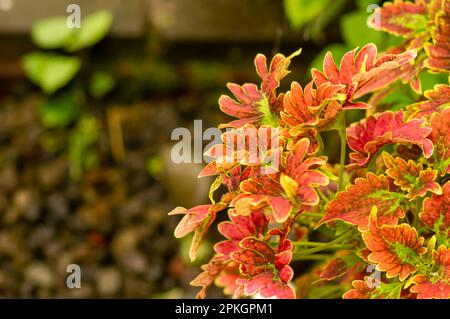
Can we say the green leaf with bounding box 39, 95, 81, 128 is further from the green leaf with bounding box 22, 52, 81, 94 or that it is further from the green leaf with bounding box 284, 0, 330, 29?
the green leaf with bounding box 284, 0, 330, 29

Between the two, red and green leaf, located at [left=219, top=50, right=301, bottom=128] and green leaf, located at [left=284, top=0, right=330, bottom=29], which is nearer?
red and green leaf, located at [left=219, top=50, right=301, bottom=128]

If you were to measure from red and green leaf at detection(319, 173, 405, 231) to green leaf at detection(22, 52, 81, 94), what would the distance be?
1741 millimetres

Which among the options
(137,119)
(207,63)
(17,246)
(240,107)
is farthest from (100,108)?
(240,107)

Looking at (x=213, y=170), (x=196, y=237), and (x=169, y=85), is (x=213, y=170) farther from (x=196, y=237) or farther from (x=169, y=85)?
(x=169, y=85)

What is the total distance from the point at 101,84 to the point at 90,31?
0.20 m

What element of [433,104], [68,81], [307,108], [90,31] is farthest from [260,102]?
[68,81]

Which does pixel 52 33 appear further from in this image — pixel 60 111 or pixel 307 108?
pixel 307 108

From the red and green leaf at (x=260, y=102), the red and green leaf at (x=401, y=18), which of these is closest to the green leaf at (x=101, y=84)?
the red and green leaf at (x=401, y=18)

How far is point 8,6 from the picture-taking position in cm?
246

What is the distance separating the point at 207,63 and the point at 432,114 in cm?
180

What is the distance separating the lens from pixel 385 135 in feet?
2.40

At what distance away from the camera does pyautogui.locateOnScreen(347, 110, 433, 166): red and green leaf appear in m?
0.72

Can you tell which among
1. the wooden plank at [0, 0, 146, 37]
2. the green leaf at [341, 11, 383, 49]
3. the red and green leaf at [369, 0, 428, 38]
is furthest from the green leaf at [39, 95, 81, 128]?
the red and green leaf at [369, 0, 428, 38]

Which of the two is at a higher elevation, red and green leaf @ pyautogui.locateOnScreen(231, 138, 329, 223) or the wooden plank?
the wooden plank
